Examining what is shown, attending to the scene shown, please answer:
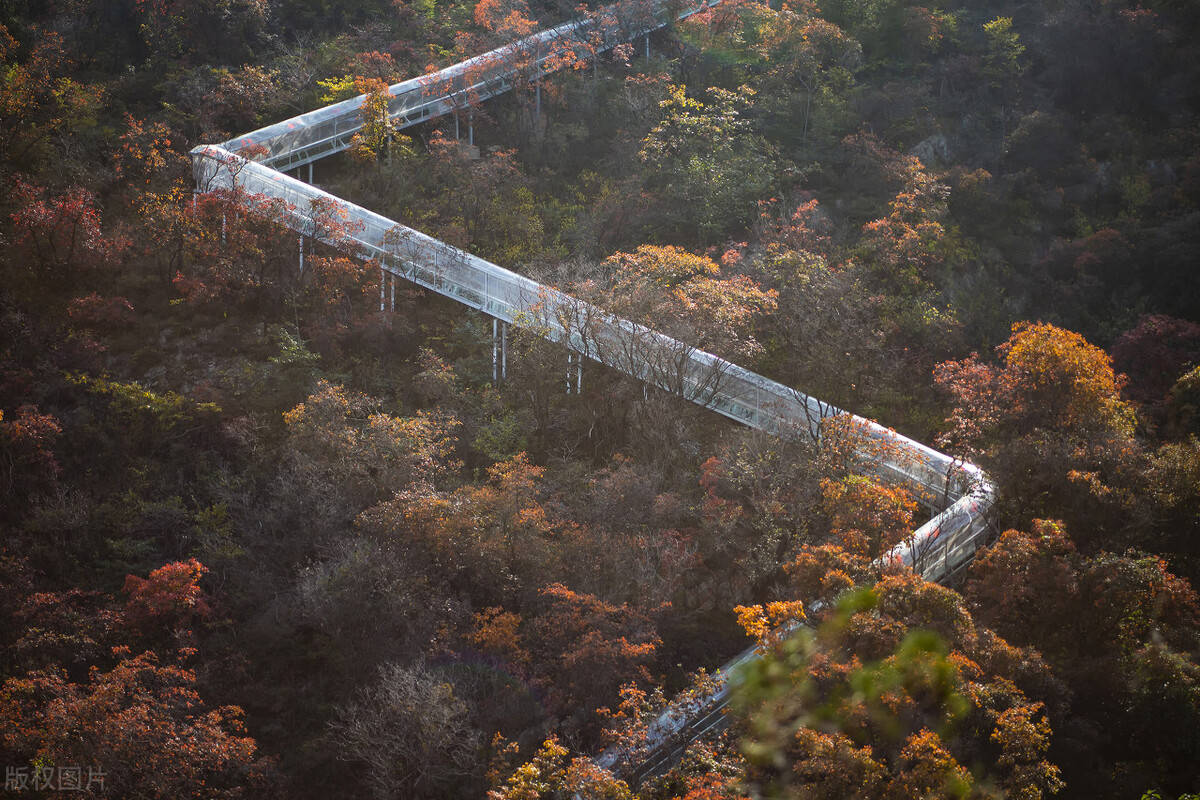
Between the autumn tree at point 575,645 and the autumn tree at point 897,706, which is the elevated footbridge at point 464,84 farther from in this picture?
the autumn tree at point 897,706

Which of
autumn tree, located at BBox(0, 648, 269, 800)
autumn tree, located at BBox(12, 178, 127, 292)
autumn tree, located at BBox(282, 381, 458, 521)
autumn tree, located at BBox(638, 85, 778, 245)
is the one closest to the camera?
autumn tree, located at BBox(0, 648, 269, 800)

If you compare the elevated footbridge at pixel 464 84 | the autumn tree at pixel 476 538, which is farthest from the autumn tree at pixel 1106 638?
the elevated footbridge at pixel 464 84

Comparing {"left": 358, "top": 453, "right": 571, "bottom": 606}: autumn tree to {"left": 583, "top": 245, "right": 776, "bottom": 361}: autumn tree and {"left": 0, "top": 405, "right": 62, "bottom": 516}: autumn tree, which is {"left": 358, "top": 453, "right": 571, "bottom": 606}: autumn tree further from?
{"left": 0, "top": 405, "right": 62, "bottom": 516}: autumn tree

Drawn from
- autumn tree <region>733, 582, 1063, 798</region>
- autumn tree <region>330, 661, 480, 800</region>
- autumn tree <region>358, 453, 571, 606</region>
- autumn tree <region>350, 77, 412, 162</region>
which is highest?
autumn tree <region>350, 77, 412, 162</region>

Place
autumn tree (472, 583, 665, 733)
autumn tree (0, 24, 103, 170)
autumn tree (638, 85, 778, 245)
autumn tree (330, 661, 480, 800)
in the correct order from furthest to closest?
autumn tree (638, 85, 778, 245) < autumn tree (0, 24, 103, 170) < autumn tree (472, 583, 665, 733) < autumn tree (330, 661, 480, 800)

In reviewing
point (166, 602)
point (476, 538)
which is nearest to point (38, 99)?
point (166, 602)

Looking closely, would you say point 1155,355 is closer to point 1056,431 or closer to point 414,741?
point 1056,431

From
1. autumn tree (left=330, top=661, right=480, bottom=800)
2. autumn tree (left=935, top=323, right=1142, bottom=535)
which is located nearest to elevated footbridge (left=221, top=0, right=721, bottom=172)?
autumn tree (left=330, top=661, right=480, bottom=800)
